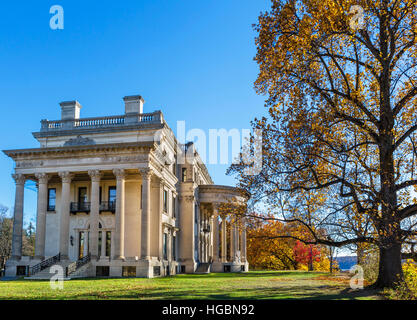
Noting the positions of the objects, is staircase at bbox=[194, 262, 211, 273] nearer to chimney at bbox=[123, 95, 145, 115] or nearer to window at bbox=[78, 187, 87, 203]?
window at bbox=[78, 187, 87, 203]

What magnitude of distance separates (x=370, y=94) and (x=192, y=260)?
111 ft

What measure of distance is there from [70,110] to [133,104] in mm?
7264

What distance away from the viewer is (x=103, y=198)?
39781 millimetres

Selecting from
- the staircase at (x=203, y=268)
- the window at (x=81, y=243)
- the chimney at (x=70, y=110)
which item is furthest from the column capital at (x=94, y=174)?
the staircase at (x=203, y=268)

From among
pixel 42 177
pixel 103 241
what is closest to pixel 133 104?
pixel 42 177

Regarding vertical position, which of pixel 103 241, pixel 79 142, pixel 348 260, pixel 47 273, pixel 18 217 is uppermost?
pixel 79 142

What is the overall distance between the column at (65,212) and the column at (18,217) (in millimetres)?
3865

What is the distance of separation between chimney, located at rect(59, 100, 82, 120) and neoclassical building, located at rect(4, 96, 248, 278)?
0.35 feet

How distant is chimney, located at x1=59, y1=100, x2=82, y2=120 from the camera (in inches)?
1746

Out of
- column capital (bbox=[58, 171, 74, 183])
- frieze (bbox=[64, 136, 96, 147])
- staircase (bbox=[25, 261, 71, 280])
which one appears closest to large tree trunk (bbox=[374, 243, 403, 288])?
staircase (bbox=[25, 261, 71, 280])

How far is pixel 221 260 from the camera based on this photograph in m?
54.2

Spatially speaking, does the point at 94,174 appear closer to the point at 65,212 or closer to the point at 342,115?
the point at 65,212

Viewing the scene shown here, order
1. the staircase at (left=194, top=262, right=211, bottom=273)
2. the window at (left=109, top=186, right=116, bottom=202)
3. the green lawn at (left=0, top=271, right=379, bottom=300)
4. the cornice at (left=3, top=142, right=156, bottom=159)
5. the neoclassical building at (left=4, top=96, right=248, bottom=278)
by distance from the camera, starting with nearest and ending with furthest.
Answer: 1. the green lawn at (left=0, top=271, right=379, bottom=300)
2. the cornice at (left=3, top=142, right=156, bottom=159)
3. the neoclassical building at (left=4, top=96, right=248, bottom=278)
4. the window at (left=109, top=186, right=116, bottom=202)
5. the staircase at (left=194, top=262, right=211, bottom=273)
